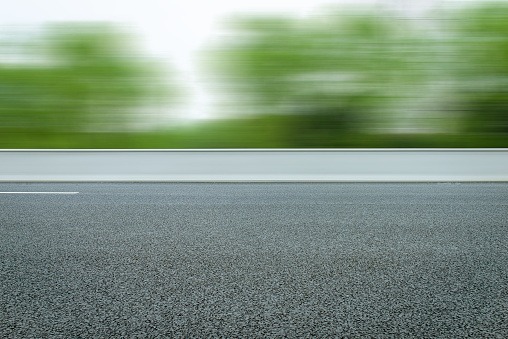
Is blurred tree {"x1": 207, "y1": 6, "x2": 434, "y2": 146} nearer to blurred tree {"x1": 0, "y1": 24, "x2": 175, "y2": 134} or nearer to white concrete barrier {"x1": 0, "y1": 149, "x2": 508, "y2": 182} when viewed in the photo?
white concrete barrier {"x1": 0, "y1": 149, "x2": 508, "y2": 182}

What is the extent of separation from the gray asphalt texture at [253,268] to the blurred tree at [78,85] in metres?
5.64

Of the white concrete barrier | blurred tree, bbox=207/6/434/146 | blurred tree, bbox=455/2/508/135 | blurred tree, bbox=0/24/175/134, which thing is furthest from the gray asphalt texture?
blurred tree, bbox=0/24/175/134

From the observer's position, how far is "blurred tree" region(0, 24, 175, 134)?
13.8m

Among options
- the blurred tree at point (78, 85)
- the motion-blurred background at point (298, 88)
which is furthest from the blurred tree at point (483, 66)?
the blurred tree at point (78, 85)

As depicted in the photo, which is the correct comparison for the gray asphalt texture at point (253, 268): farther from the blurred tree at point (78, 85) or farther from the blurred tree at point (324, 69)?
the blurred tree at point (78, 85)

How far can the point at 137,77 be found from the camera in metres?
14.0

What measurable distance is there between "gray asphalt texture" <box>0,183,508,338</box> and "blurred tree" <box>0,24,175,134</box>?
222 inches

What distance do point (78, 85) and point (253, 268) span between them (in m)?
11.4

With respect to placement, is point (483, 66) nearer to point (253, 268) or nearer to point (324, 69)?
point (324, 69)

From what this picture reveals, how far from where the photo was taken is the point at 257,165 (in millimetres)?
11344

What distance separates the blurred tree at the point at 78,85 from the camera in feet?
45.2

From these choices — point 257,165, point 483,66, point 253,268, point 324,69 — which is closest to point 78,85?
point 257,165

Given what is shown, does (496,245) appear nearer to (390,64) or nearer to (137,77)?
(390,64)

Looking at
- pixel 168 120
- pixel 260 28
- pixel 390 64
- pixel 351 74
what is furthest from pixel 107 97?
pixel 390 64
